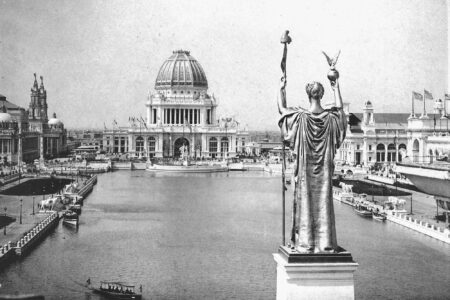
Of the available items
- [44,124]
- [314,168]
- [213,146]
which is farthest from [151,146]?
[314,168]

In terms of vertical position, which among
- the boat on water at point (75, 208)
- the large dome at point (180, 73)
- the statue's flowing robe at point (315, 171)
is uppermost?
the large dome at point (180, 73)

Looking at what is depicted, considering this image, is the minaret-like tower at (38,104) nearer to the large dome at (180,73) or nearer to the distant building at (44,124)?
the distant building at (44,124)

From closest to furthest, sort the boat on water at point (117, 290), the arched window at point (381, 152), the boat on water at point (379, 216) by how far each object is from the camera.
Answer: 1. the boat on water at point (117, 290)
2. the boat on water at point (379, 216)
3. the arched window at point (381, 152)

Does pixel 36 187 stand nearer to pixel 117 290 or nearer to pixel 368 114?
pixel 117 290

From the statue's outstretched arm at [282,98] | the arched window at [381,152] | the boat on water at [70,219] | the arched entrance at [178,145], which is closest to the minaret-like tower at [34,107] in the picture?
the arched entrance at [178,145]

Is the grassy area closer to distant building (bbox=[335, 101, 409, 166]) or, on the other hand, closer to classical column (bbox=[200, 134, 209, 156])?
distant building (bbox=[335, 101, 409, 166])

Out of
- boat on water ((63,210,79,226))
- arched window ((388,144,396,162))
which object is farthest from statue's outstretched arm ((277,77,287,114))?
arched window ((388,144,396,162))
